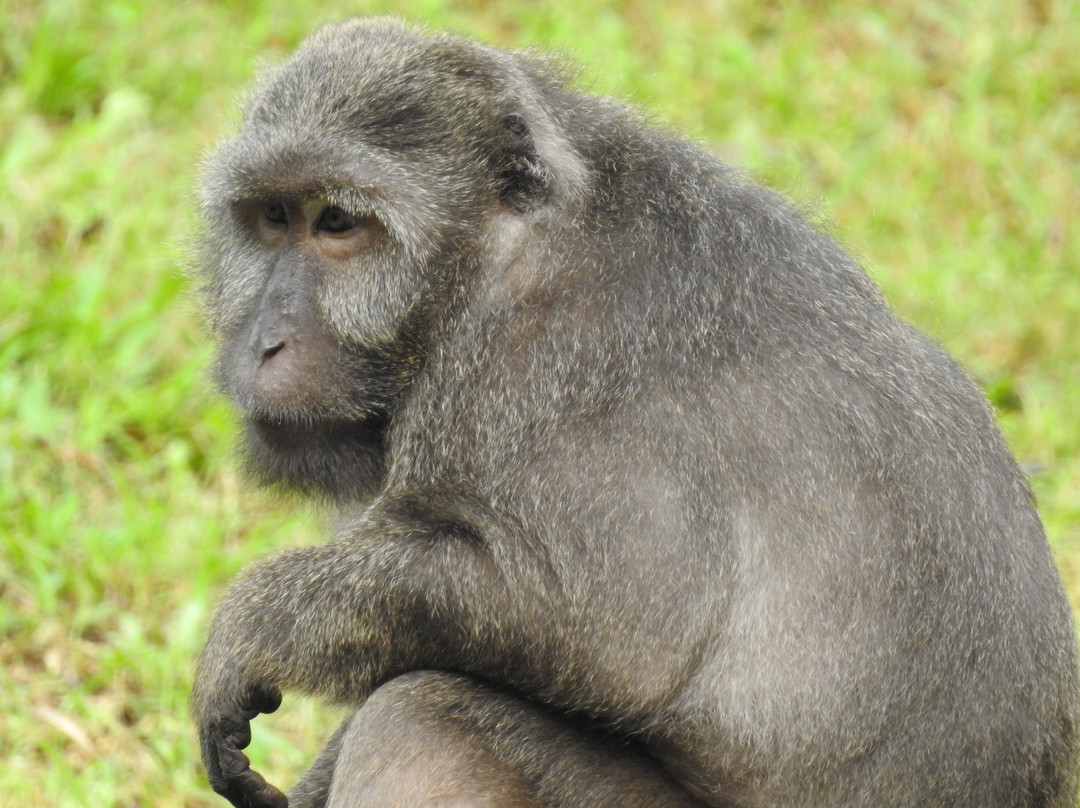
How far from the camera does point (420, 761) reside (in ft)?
11.9

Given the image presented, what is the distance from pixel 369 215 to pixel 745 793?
178cm

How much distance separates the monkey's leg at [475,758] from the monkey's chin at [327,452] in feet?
2.21

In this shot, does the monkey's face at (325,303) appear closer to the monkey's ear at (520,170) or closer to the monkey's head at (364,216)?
the monkey's head at (364,216)

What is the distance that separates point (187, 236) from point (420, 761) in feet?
6.43

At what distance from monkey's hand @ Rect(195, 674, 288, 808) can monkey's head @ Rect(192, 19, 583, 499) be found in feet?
2.21

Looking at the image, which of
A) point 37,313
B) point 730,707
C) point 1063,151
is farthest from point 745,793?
point 1063,151

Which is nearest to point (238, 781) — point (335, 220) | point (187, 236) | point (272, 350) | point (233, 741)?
point (233, 741)

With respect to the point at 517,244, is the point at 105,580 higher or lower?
lower

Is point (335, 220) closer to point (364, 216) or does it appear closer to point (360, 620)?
point (364, 216)

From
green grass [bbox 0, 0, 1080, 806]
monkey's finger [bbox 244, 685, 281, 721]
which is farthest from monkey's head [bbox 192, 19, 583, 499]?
green grass [bbox 0, 0, 1080, 806]

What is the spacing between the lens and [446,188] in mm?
3936

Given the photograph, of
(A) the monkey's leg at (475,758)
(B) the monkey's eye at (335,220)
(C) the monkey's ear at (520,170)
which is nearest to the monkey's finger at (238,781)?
(A) the monkey's leg at (475,758)

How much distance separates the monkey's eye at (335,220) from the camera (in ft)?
12.9

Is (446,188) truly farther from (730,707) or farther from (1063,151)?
(1063,151)
